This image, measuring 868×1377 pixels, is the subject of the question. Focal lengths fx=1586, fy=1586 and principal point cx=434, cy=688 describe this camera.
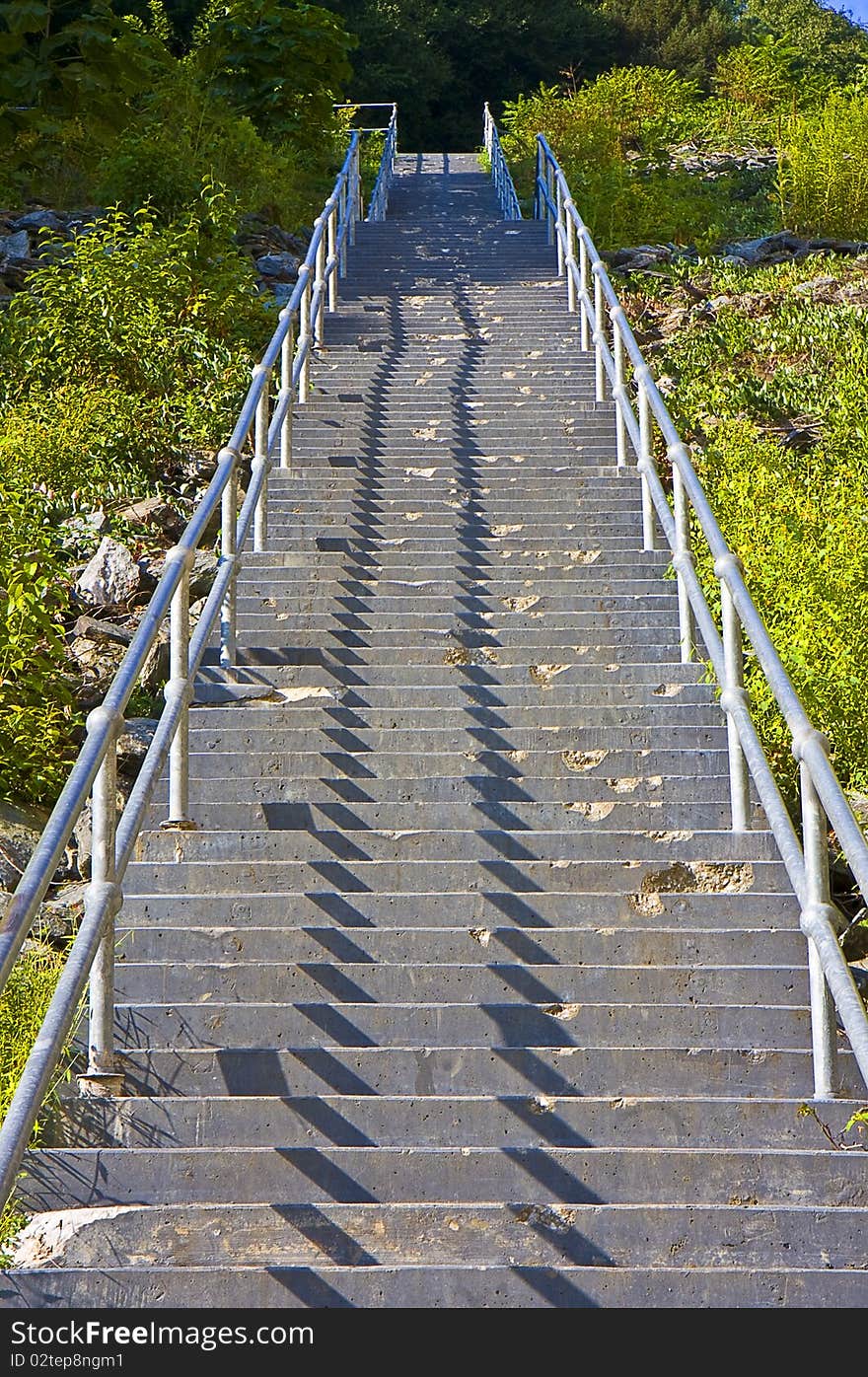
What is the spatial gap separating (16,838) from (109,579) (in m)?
2.69

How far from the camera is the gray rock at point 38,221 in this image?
631 inches

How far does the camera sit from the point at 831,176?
675 inches

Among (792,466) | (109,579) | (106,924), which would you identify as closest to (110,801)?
(106,924)

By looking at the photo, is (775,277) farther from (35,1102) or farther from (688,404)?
(35,1102)

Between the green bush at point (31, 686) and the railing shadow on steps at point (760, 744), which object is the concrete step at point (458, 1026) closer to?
the railing shadow on steps at point (760, 744)

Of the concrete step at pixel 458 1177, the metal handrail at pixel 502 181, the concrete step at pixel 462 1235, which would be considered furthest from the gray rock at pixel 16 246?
the concrete step at pixel 462 1235

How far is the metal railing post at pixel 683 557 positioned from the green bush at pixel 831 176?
1115 centimetres

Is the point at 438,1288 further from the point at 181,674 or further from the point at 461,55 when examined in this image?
the point at 461,55

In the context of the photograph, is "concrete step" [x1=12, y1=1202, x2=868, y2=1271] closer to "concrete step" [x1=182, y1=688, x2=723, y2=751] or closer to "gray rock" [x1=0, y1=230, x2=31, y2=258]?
"concrete step" [x1=182, y1=688, x2=723, y2=751]

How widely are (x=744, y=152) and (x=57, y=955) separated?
19616mm

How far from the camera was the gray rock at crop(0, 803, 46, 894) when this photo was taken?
6.50 meters

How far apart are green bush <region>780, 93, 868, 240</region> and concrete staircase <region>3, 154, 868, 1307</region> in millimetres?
9972

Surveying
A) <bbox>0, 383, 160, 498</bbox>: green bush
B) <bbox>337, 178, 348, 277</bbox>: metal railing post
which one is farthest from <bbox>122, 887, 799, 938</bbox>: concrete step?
<bbox>337, 178, 348, 277</bbox>: metal railing post

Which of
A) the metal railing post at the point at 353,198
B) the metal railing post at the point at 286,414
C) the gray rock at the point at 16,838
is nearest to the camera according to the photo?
the gray rock at the point at 16,838
